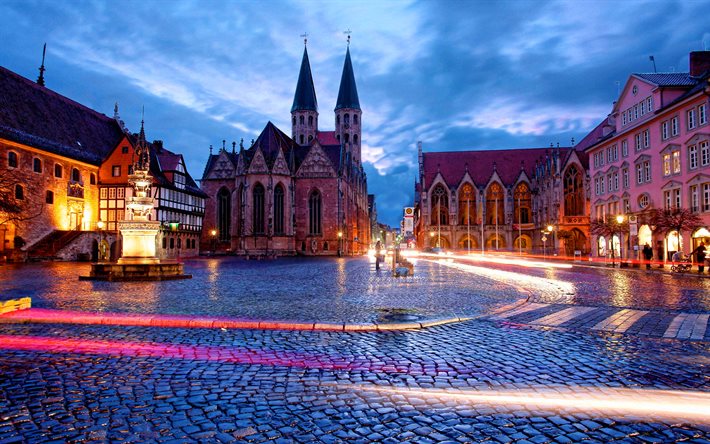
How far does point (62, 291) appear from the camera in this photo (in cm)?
1538

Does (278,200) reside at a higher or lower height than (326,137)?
lower

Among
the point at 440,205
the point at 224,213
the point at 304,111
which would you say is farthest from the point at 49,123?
the point at 440,205

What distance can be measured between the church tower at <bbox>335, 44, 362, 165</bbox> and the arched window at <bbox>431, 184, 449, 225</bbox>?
1743 centimetres

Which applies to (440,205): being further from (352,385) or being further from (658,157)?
(352,385)

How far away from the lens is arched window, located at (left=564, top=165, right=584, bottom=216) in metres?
70.1

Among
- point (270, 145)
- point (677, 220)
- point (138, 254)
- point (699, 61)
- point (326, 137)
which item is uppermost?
point (326, 137)

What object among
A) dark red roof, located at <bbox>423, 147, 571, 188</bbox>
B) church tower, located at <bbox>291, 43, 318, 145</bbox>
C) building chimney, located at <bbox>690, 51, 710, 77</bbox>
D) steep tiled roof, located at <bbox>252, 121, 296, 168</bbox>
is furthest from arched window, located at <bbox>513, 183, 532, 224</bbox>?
building chimney, located at <bbox>690, 51, 710, 77</bbox>

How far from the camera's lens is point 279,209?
67.5m

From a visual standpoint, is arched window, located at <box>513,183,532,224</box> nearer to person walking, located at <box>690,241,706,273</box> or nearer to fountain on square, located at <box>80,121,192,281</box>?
person walking, located at <box>690,241,706,273</box>

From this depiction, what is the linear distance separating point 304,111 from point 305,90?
165 inches

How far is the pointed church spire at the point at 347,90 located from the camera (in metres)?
93.2

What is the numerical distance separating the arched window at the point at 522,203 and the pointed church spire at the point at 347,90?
33626mm

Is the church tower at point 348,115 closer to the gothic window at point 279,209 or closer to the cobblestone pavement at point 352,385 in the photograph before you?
the gothic window at point 279,209

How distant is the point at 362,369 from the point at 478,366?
1.46 meters
